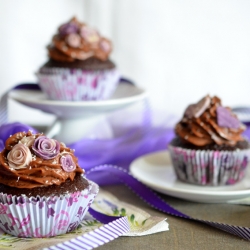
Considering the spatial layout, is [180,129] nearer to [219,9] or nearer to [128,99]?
[128,99]

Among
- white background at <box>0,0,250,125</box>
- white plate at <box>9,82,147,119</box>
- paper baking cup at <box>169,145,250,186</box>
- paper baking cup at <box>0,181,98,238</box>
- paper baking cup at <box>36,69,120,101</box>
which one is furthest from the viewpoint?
Result: white background at <box>0,0,250,125</box>

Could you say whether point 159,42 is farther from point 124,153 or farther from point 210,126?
point 210,126

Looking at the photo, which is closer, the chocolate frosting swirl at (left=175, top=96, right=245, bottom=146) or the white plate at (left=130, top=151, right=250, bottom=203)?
the white plate at (left=130, top=151, right=250, bottom=203)

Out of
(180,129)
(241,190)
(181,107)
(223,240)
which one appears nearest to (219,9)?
(181,107)

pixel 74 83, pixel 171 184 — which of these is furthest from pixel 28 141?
pixel 74 83

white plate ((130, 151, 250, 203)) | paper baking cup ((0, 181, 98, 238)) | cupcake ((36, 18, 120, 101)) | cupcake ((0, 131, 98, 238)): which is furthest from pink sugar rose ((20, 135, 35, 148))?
cupcake ((36, 18, 120, 101))

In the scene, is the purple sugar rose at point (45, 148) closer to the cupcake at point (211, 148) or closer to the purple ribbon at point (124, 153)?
the purple ribbon at point (124, 153)

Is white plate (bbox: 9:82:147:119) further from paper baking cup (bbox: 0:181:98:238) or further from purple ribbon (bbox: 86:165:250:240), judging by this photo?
paper baking cup (bbox: 0:181:98:238)
